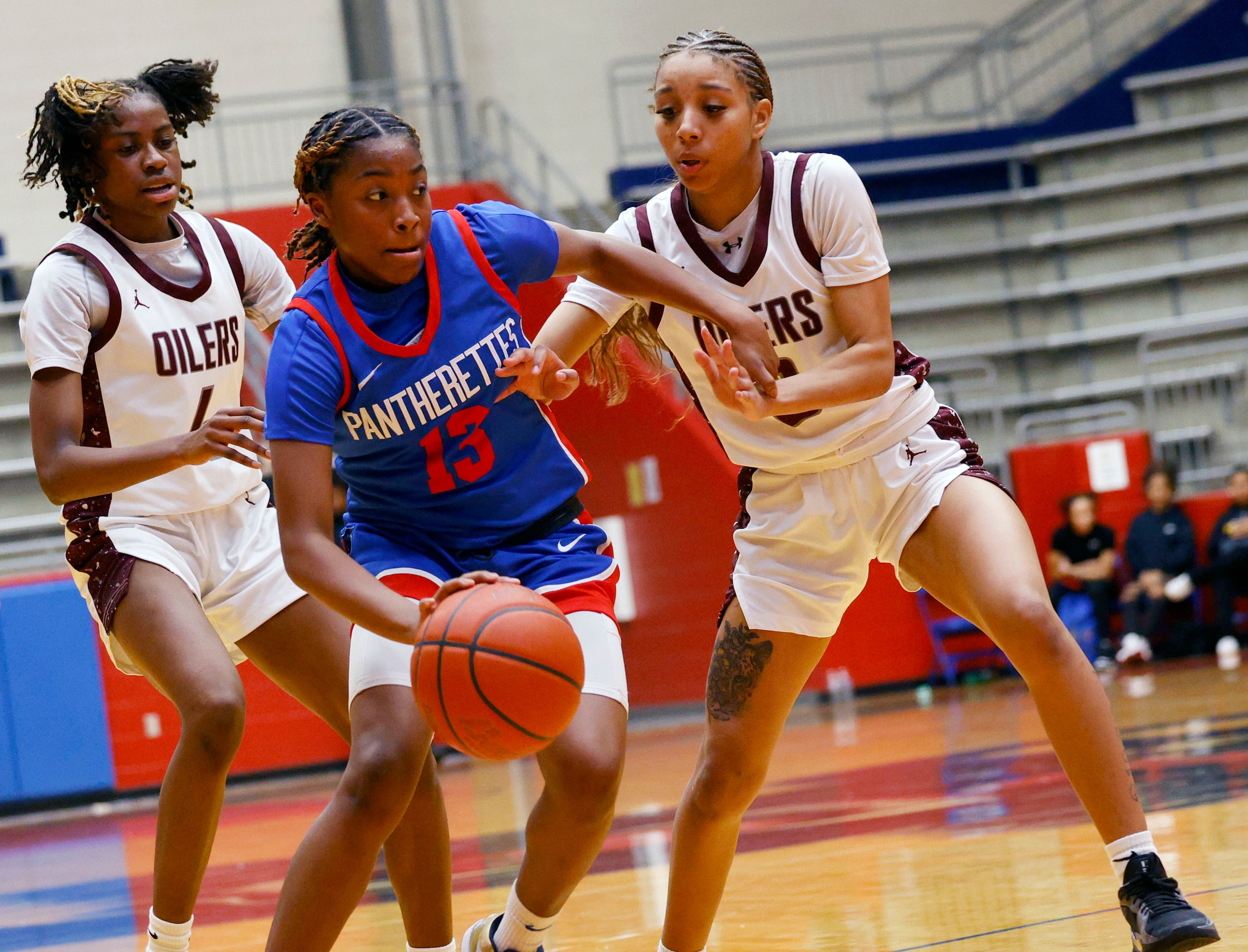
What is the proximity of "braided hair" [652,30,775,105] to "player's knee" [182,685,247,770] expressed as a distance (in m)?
1.69

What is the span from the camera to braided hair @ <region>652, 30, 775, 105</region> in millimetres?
3453

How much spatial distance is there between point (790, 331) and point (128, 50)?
40.6 ft

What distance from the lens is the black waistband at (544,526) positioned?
3.23m

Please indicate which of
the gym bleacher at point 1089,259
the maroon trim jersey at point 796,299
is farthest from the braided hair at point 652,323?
the gym bleacher at point 1089,259

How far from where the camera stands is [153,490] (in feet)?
12.4

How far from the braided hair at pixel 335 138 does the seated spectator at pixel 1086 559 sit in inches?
371

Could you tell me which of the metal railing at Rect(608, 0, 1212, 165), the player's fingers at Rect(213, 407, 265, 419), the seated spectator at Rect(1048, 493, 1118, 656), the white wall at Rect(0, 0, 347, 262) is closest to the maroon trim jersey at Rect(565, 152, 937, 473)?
the player's fingers at Rect(213, 407, 265, 419)

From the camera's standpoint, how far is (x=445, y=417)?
3.10 metres

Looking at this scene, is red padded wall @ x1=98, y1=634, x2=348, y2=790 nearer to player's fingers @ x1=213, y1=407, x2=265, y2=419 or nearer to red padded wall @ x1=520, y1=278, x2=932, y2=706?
red padded wall @ x1=520, y1=278, x2=932, y2=706

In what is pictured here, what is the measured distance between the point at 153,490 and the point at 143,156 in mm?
795

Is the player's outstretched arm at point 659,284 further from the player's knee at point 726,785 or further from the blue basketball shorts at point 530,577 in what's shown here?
the player's knee at point 726,785

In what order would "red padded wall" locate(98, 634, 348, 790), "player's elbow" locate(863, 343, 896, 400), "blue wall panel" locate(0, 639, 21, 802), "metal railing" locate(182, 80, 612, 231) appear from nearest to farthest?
"player's elbow" locate(863, 343, 896, 400) → "blue wall panel" locate(0, 639, 21, 802) → "red padded wall" locate(98, 634, 348, 790) → "metal railing" locate(182, 80, 612, 231)

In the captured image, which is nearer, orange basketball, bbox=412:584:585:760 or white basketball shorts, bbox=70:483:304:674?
orange basketball, bbox=412:584:585:760

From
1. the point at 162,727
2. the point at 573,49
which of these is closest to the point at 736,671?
the point at 162,727
